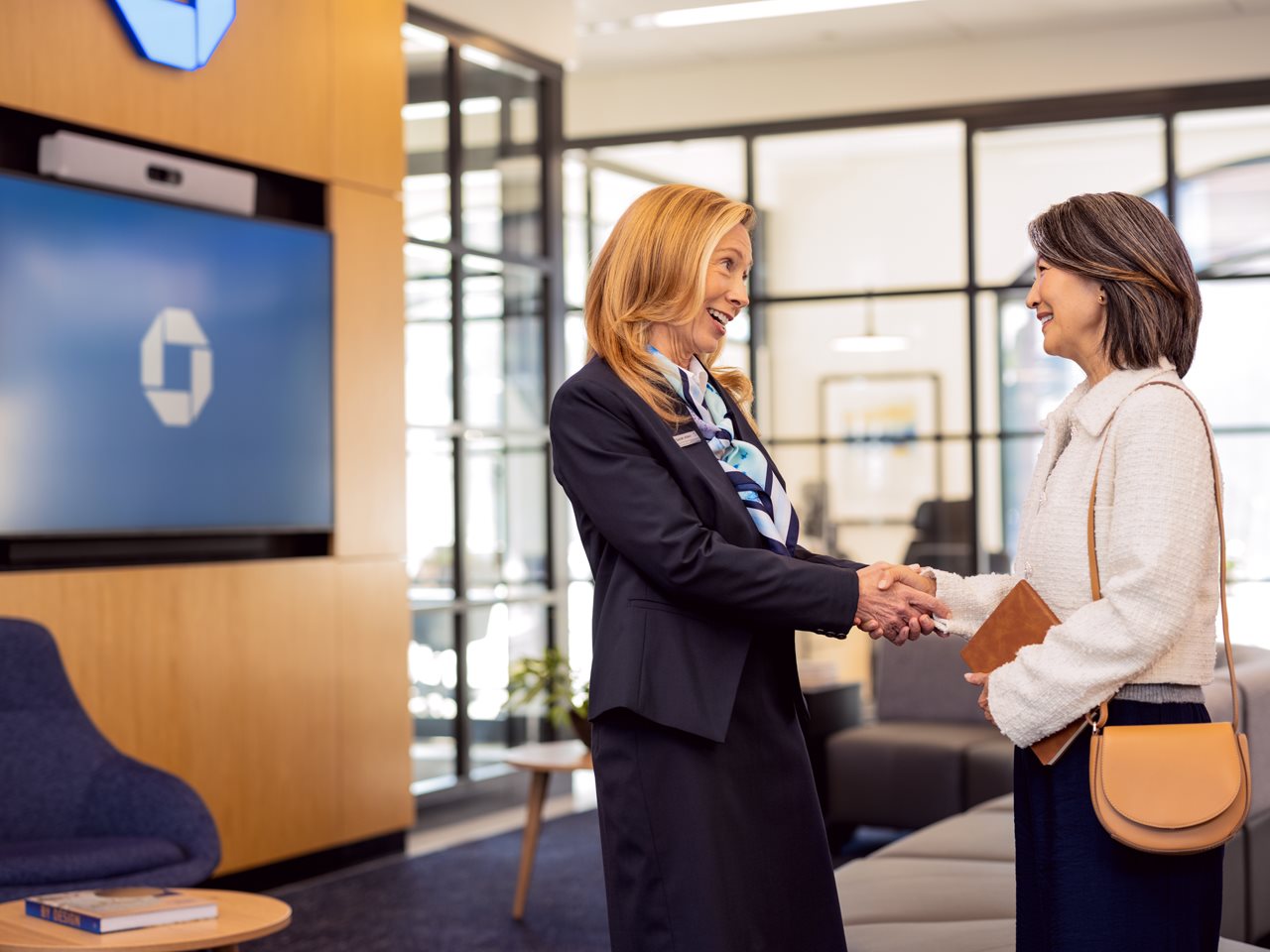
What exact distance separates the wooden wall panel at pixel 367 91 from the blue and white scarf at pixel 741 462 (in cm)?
388

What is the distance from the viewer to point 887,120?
9.26m

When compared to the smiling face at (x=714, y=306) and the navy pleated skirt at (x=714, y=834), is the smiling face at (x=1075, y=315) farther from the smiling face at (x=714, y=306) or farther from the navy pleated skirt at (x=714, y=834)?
the navy pleated skirt at (x=714, y=834)

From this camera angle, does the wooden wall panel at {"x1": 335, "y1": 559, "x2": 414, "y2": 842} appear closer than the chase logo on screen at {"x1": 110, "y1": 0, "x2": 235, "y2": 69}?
No

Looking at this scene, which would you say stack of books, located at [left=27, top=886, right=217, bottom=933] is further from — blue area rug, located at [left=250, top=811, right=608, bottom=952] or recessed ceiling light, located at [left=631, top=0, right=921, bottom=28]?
recessed ceiling light, located at [left=631, top=0, right=921, bottom=28]

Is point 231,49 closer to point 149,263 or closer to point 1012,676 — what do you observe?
point 149,263

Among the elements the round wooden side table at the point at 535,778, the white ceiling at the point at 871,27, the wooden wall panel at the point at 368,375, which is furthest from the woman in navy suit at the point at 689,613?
the white ceiling at the point at 871,27

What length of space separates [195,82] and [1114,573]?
4.17 m

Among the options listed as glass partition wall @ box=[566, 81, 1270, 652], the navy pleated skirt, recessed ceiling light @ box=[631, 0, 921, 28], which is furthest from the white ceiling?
the navy pleated skirt

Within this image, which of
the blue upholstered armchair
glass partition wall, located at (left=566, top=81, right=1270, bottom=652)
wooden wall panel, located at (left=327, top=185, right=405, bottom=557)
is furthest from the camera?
glass partition wall, located at (left=566, top=81, right=1270, bottom=652)

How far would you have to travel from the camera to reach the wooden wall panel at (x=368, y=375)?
19.3 feet

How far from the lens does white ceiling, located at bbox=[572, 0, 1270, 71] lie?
28.1 ft

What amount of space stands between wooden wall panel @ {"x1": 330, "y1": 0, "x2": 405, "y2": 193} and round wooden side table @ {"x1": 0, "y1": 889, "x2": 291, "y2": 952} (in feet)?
10.7

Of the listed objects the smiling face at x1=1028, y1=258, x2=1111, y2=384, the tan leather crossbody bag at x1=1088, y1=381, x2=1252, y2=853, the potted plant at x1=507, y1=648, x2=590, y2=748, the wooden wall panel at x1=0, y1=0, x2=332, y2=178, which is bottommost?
the potted plant at x1=507, y1=648, x2=590, y2=748

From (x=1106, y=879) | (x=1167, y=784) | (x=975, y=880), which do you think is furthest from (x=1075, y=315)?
(x=975, y=880)
